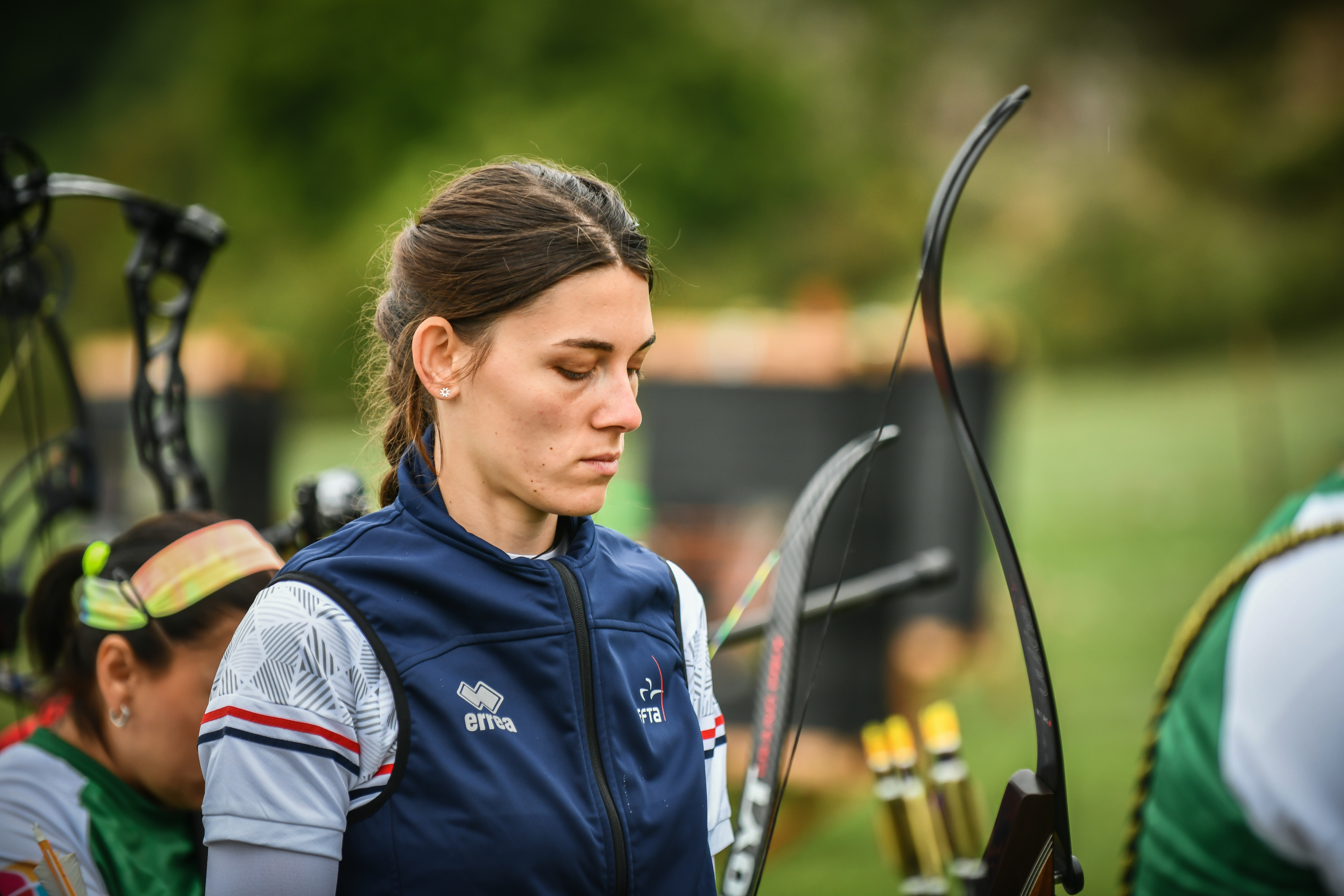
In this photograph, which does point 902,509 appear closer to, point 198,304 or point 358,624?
point 358,624

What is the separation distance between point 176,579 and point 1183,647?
169cm

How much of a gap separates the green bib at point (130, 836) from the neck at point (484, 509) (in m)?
0.81

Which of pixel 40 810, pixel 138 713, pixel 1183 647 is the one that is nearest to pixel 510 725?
pixel 138 713

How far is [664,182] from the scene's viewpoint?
47.4ft

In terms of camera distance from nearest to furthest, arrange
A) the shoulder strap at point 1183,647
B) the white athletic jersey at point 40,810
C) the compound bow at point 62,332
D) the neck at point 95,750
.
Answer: the white athletic jersey at point 40,810 < the neck at point 95,750 < the shoulder strap at point 1183,647 < the compound bow at point 62,332

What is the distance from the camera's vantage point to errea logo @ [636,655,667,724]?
3.83 ft

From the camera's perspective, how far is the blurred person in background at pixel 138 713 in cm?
151

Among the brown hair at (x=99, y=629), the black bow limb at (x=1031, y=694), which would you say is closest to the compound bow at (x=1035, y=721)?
the black bow limb at (x=1031, y=694)

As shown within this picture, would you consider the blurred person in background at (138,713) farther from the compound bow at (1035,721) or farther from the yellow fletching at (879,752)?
the yellow fletching at (879,752)

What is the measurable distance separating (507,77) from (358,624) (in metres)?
15.3

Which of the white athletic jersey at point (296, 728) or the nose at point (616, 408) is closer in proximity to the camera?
the white athletic jersey at point (296, 728)

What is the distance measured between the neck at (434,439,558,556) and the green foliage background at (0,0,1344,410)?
1261 cm

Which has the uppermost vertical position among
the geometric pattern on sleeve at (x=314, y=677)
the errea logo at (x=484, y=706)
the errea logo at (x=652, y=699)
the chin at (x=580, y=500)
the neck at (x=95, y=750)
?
the chin at (x=580, y=500)

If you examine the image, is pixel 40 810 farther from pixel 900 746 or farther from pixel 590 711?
pixel 900 746
